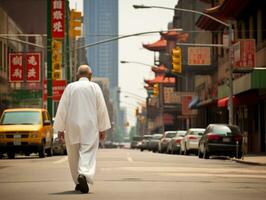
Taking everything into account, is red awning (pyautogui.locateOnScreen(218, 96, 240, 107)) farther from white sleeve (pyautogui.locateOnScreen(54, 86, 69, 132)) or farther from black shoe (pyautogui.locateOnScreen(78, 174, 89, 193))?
black shoe (pyautogui.locateOnScreen(78, 174, 89, 193))

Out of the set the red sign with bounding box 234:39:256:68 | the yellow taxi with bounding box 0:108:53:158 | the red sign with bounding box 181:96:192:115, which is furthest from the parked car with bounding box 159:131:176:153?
the red sign with bounding box 181:96:192:115

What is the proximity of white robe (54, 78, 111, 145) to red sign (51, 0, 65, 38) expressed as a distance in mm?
43433

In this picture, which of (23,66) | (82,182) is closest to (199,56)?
(23,66)

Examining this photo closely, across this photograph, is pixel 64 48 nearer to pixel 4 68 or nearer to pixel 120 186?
pixel 4 68

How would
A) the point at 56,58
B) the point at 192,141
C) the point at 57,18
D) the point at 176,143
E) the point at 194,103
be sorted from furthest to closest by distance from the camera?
the point at 194,103, the point at 57,18, the point at 56,58, the point at 176,143, the point at 192,141

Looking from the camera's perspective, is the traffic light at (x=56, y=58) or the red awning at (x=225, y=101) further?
the traffic light at (x=56, y=58)

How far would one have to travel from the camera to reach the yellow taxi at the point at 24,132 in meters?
34.7

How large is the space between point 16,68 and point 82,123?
5249 cm

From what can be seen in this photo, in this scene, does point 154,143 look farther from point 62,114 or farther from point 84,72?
point 62,114

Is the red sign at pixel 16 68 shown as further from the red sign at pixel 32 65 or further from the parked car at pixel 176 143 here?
the parked car at pixel 176 143

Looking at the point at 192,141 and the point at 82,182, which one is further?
the point at 192,141

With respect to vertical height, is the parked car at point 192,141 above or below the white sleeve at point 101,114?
below

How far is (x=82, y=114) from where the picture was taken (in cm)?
1403

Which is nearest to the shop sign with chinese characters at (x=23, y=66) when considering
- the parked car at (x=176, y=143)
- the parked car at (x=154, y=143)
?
the parked car at (x=154, y=143)
